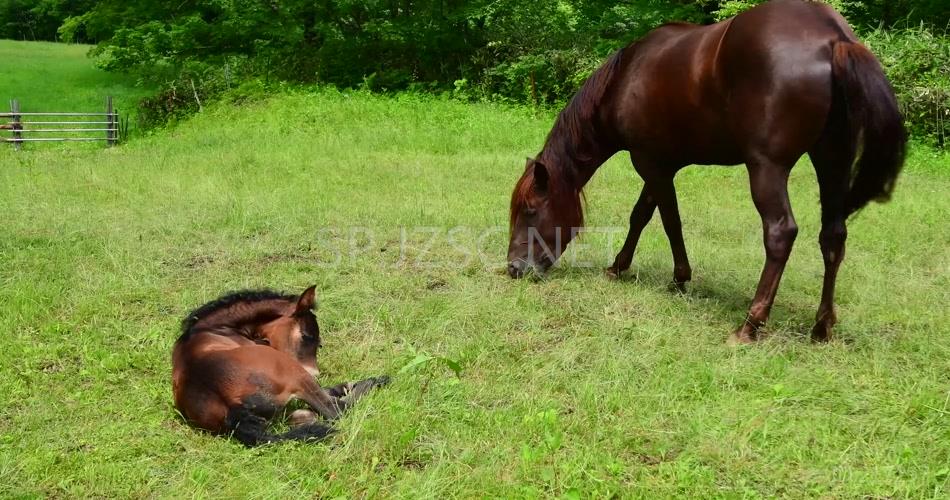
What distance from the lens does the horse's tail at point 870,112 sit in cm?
360

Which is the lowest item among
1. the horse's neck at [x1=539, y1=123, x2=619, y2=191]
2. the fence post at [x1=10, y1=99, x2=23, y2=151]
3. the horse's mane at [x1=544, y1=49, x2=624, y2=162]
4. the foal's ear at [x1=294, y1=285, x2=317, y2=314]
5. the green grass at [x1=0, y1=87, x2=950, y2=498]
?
the fence post at [x1=10, y1=99, x2=23, y2=151]

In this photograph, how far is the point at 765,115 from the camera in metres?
3.84

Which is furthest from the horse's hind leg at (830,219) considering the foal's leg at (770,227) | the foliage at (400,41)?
the foliage at (400,41)

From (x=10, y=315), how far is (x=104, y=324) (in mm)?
586

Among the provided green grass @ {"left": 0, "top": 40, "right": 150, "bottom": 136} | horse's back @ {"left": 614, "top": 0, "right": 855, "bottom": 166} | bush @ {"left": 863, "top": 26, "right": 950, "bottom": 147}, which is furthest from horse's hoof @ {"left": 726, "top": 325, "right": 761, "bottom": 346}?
green grass @ {"left": 0, "top": 40, "right": 150, "bottom": 136}

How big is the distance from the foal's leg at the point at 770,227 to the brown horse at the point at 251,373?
2.17 m

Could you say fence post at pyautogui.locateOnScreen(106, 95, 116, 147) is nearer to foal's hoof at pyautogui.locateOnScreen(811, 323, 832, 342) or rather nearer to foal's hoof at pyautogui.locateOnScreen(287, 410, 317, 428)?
foal's hoof at pyautogui.locateOnScreen(287, 410, 317, 428)

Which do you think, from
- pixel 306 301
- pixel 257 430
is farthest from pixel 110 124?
pixel 257 430

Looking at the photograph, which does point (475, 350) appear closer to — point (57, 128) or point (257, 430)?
point (257, 430)

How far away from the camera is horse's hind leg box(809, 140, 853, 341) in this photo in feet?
13.4

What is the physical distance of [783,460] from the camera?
9.04 feet

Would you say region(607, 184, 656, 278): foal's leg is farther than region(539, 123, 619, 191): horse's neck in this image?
Yes

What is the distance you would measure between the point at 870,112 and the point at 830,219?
2.49 ft

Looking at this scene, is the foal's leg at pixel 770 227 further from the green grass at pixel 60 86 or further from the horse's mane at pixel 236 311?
the green grass at pixel 60 86
